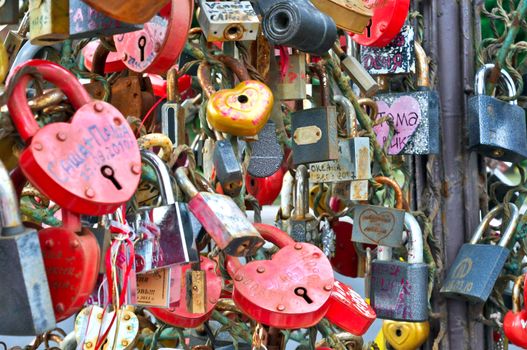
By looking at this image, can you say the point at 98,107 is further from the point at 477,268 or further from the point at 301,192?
the point at 477,268

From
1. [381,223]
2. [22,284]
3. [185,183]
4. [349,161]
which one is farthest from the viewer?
[381,223]

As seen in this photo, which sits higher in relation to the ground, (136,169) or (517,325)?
(136,169)

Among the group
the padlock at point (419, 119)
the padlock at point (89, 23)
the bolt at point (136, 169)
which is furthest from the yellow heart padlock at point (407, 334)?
the bolt at point (136, 169)

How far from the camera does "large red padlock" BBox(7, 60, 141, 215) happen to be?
91 centimetres

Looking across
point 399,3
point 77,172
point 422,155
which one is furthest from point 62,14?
point 422,155

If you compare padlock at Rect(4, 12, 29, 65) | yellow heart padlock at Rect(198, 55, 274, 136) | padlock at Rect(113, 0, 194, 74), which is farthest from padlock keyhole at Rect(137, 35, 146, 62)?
padlock at Rect(4, 12, 29, 65)

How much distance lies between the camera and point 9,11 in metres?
1.38

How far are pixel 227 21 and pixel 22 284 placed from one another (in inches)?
21.9

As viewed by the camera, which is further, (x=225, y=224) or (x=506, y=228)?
(x=506, y=228)

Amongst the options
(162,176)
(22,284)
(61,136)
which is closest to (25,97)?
(61,136)

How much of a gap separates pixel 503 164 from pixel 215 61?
6.02 ft

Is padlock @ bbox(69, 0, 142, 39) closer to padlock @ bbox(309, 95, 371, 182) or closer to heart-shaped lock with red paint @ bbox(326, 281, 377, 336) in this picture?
heart-shaped lock with red paint @ bbox(326, 281, 377, 336)

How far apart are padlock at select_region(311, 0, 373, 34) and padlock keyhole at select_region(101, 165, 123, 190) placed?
2.50 feet

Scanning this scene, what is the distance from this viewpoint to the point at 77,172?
93 cm
